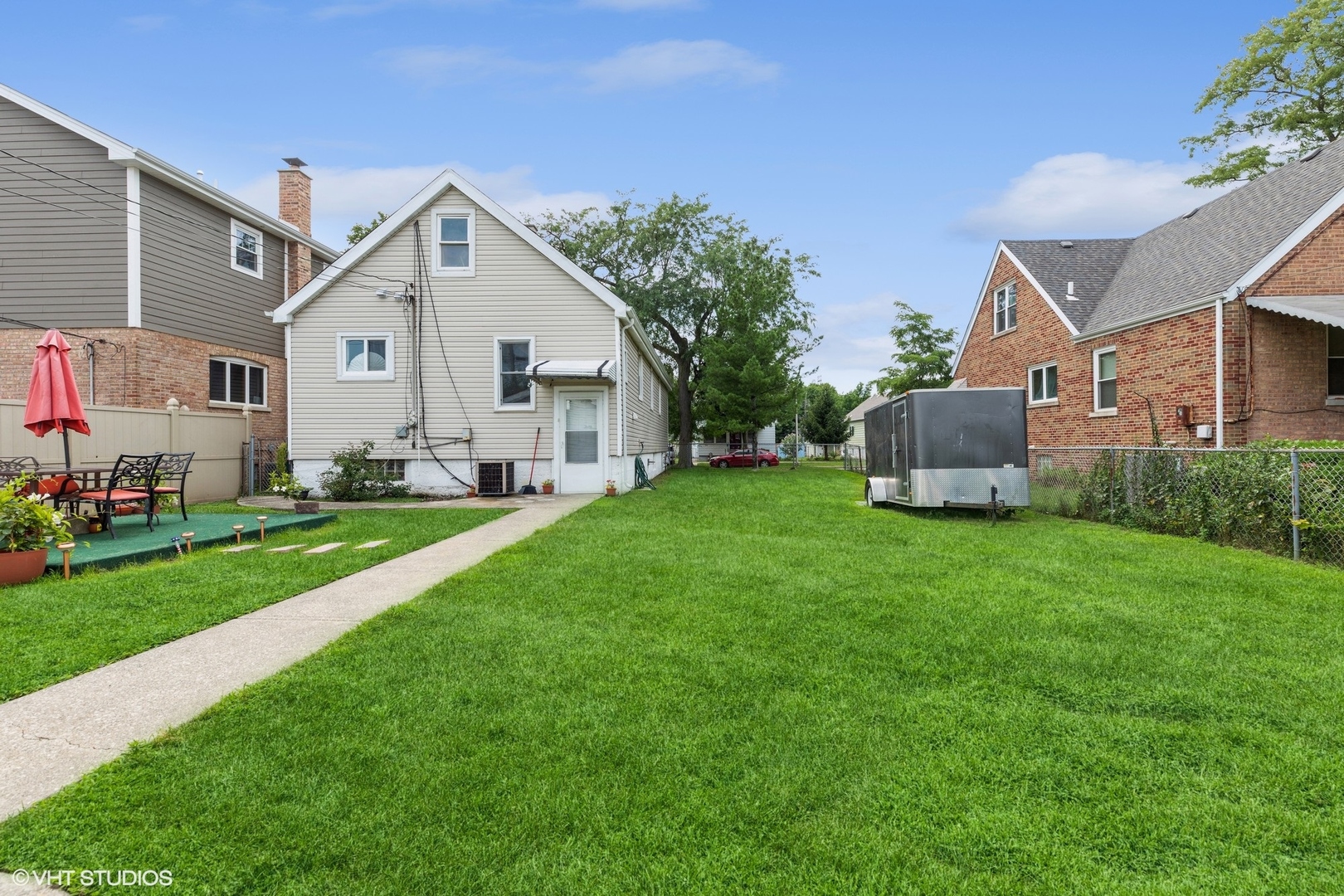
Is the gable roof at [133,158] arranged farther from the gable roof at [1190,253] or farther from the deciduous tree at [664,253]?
the gable roof at [1190,253]

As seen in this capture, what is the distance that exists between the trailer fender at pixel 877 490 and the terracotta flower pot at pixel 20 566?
12.3 meters

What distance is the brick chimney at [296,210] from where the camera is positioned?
63.7 feet

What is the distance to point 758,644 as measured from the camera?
4.61 m

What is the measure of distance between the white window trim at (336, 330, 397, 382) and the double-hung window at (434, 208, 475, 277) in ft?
6.35

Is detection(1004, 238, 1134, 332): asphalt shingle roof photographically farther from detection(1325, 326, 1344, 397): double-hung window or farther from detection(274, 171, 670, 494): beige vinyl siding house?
detection(274, 171, 670, 494): beige vinyl siding house

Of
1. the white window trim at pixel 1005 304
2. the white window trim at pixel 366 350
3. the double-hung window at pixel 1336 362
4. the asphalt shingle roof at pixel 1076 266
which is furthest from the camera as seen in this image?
the white window trim at pixel 1005 304

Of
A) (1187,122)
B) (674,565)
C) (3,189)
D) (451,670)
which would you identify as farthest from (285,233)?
(1187,122)

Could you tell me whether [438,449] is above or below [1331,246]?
below

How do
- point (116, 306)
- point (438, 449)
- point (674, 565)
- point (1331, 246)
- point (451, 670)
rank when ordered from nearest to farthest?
point (451, 670) → point (674, 565) → point (1331, 246) → point (116, 306) → point (438, 449)

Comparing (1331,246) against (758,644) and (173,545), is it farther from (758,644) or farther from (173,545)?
(173,545)

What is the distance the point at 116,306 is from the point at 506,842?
53.7 ft

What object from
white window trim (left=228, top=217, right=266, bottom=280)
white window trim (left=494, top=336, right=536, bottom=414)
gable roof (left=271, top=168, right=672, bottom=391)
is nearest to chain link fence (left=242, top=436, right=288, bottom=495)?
gable roof (left=271, top=168, right=672, bottom=391)

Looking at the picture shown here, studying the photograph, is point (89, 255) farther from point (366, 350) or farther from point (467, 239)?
point (467, 239)

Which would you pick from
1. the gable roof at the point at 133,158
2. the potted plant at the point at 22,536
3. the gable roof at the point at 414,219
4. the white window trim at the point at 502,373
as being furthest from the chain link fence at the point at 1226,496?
the gable roof at the point at 133,158
